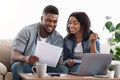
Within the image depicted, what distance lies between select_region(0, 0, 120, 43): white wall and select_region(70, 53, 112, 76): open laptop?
158 cm

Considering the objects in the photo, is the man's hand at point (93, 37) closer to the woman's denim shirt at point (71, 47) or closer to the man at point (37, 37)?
the woman's denim shirt at point (71, 47)

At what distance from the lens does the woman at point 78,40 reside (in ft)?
8.48

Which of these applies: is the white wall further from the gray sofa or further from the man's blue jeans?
the man's blue jeans

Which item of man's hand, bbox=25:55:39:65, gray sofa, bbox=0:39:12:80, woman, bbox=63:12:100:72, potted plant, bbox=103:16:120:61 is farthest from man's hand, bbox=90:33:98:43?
potted plant, bbox=103:16:120:61

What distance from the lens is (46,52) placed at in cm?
206

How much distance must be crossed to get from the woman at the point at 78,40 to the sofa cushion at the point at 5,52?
0.70 meters

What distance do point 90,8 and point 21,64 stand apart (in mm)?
1864

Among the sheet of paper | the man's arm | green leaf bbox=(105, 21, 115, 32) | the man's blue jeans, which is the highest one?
green leaf bbox=(105, 21, 115, 32)

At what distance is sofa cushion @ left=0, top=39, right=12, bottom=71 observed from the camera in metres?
2.97

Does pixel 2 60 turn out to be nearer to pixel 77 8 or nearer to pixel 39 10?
pixel 39 10

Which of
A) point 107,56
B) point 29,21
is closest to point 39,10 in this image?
point 29,21

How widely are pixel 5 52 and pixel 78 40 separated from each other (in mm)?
851

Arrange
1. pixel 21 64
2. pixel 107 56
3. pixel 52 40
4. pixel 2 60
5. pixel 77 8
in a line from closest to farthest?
1. pixel 107 56
2. pixel 21 64
3. pixel 52 40
4. pixel 2 60
5. pixel 77 8

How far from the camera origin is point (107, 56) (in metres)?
2.04
